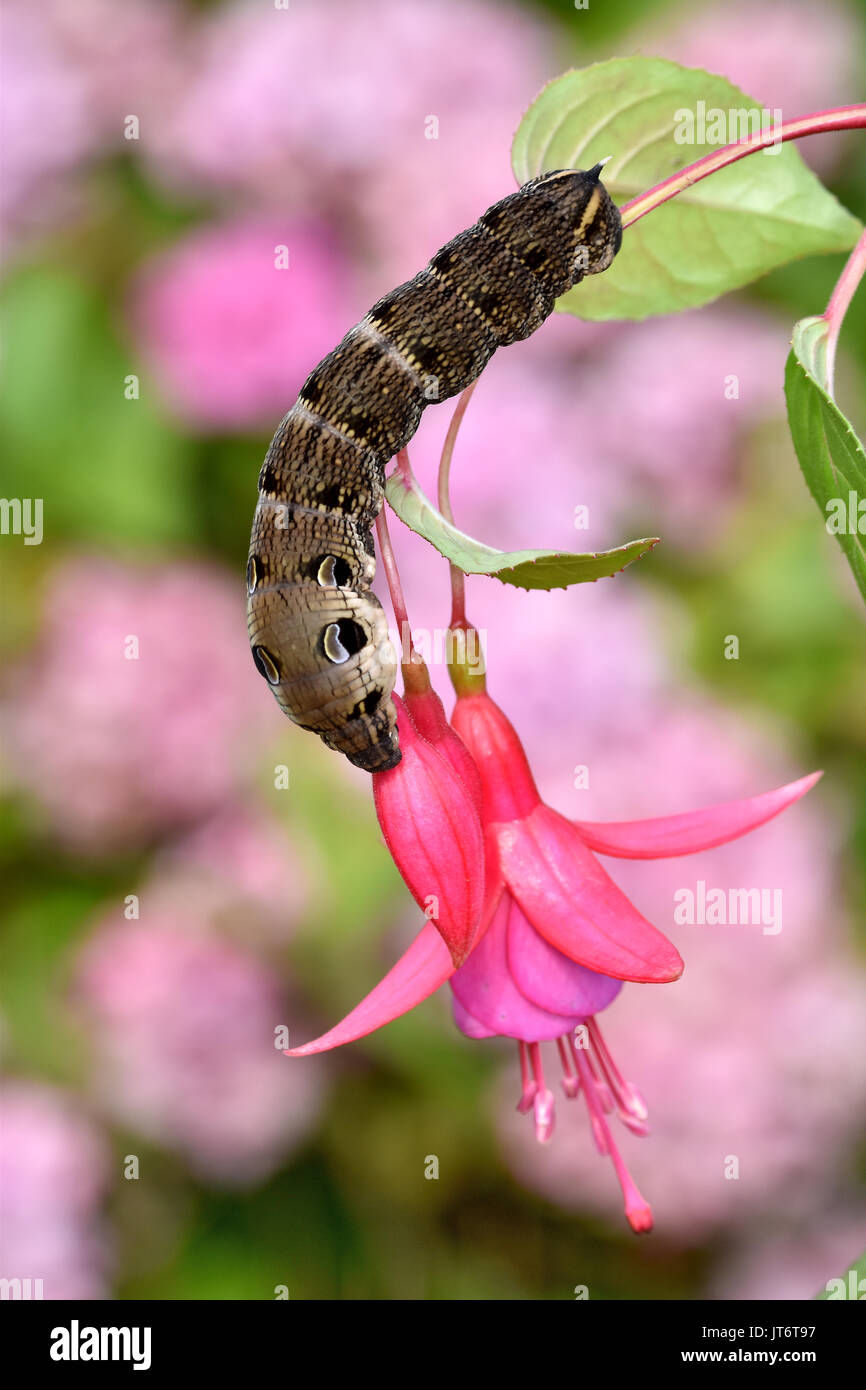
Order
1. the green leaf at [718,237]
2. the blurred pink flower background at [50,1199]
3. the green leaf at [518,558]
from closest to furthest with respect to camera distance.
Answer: the green leaf at [518,558] < the green leaf at [718,237] < the blurred pink flower background at [50,1199]

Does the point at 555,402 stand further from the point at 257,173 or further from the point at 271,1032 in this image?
the point at 271,1032

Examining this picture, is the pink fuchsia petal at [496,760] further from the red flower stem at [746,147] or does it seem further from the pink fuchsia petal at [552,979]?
the red flower stem at [746,147]

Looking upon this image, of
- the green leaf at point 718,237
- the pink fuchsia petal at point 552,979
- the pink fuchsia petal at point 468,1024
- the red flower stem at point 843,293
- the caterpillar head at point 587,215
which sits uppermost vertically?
the green leaf at point 718,237

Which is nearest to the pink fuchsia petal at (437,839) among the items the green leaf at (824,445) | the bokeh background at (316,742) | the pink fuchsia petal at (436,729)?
the pink fuchsia petal at (436,729)

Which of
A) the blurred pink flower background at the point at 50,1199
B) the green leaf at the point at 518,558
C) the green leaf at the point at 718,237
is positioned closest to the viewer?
the green leaf at the point at 518,558

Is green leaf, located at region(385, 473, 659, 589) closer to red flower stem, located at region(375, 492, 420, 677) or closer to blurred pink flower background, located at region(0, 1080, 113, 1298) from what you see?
red flower stem, located at region(375, 492, 420, 677)

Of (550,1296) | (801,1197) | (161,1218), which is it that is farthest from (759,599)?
(161,1218)

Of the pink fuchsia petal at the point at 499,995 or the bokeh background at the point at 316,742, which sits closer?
the pink fuchsia petal at the point at 499,995
